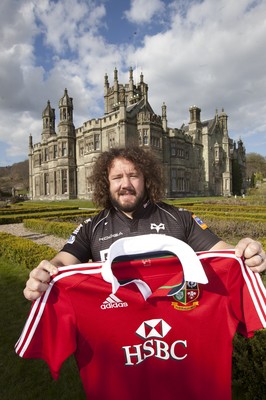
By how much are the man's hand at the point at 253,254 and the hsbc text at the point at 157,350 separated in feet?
2.21

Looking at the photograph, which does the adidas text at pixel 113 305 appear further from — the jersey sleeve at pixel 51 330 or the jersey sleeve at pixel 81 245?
the jersey sleeve at pixel 81 245

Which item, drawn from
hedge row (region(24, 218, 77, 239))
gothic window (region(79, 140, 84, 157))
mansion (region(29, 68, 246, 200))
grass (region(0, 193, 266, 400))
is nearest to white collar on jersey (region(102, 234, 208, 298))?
grass (region(0, 193, 266, 400))

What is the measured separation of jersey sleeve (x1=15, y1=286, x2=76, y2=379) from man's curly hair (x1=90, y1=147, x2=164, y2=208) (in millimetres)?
1052

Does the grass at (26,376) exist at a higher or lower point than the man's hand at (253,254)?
lower

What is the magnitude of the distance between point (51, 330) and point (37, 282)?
1.09 feet

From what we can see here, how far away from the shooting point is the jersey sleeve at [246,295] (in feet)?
5.91

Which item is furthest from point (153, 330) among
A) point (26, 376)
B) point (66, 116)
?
point (66, 116)

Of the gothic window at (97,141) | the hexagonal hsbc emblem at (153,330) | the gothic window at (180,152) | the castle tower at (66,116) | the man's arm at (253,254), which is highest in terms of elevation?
the castle tower at (66,116)

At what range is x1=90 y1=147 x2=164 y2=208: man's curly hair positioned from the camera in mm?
2479

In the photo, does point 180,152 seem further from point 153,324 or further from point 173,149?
point 153,324

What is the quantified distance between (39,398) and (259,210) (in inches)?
635

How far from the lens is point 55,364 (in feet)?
5.35

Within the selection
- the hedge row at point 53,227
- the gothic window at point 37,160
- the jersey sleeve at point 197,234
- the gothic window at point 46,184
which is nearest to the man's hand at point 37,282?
the jersey sleeve at point 197,234

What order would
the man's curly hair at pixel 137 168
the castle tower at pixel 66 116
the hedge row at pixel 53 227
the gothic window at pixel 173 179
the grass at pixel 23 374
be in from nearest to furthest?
1. the man's curly hair at pixel 137 168
2. the grass at pixel 23 374
3. the hedge row at pixel 53 227
4. the castle tower at pixel 66 116
5. the gothic window at pixel 173 179
